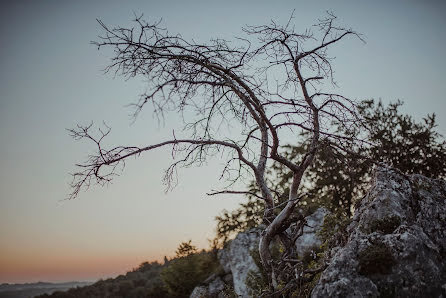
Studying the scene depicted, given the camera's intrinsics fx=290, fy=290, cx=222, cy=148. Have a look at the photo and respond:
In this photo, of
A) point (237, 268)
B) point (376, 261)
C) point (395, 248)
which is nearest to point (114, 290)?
point (237, 268)

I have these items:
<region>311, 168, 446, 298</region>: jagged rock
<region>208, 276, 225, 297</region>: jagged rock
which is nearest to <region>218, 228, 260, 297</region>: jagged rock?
<region>208, 276, 225, 297</region>: jagged rock

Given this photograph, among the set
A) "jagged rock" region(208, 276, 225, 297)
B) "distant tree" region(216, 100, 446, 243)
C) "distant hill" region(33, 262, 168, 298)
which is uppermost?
"distant tree" region(216, 100, 446, 243)

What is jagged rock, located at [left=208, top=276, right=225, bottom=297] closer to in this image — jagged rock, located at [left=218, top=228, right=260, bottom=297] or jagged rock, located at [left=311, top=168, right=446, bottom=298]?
jagged rock, located at [left=218, top=228, right=260, bottom=297]

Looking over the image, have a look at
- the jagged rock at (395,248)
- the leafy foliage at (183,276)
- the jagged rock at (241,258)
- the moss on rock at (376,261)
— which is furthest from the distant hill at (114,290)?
the moss on rock at (376,261)

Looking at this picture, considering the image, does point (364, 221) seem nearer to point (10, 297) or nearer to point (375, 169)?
point (375, 169)

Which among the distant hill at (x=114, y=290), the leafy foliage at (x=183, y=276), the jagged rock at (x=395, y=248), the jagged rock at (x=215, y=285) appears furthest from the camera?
the distant hill at (x=114, y=290)

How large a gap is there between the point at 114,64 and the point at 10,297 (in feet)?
107

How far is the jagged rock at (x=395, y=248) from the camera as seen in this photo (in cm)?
342

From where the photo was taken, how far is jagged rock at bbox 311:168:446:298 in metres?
3.42

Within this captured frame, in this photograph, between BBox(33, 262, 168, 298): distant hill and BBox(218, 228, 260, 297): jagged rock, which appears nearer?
BBox(218, 228, 260, 297): jagged rock

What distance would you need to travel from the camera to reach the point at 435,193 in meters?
4.69

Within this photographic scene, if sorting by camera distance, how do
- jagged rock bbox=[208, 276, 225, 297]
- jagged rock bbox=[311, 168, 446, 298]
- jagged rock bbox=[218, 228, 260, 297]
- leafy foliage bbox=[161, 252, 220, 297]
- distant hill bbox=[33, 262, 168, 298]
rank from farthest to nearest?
distant hill bbox=[33, 262, 168, 298] < leafy foliage bbox=[161, 252, 220, 297] < jagged rock bbox=[208, 276, 225, 297] < jagged rock bbox=[218, 228, 260, 297] < jagged rock bbox=[311, 168, 446, 298]

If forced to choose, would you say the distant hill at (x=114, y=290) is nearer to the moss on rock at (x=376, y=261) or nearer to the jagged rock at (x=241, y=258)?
the jagged rock at (x=241, y=258)

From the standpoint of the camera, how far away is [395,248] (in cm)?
372
